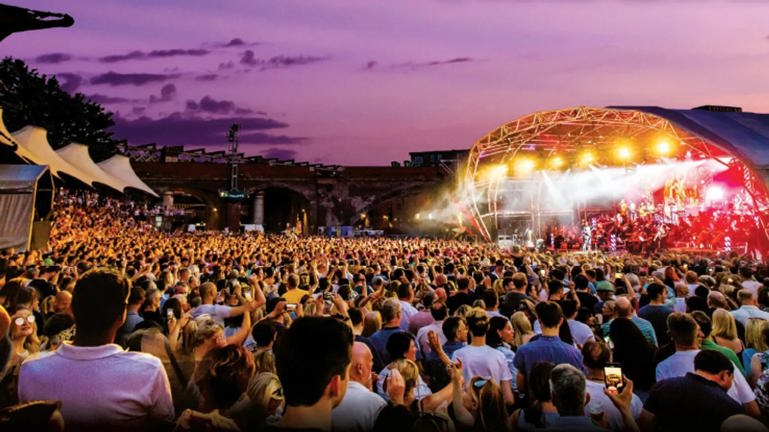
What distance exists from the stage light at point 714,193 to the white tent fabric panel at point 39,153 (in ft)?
91.5

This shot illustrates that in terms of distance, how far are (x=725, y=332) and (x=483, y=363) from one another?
2689mm

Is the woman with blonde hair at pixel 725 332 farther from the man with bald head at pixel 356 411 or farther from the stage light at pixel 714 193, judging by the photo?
the stage light at pixel 714 193

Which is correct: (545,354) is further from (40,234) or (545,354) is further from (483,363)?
(40,234)

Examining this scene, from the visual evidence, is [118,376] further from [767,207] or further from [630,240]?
[630,240]

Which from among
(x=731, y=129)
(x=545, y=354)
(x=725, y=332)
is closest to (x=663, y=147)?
(x=731, y=129)

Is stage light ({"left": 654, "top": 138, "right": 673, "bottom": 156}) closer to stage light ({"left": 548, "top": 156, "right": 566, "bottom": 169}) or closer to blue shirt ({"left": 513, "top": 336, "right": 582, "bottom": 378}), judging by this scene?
stage light ({"left": 548, "top": 156, "right": 566, "bottom": 169})

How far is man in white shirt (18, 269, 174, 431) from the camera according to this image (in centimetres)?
248

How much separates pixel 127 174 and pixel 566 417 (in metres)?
33.0

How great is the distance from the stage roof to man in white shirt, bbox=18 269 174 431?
19.1 meters

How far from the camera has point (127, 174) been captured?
3119 cm

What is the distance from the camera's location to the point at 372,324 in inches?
220

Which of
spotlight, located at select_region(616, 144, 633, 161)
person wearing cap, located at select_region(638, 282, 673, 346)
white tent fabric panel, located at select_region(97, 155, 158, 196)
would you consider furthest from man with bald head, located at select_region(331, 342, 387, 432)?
white tent fabric panel, located at select_region(97, 155, 158, 196)

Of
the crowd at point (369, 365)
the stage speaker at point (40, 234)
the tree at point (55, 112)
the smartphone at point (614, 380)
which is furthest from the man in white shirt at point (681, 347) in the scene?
the tree at point (55, 112)

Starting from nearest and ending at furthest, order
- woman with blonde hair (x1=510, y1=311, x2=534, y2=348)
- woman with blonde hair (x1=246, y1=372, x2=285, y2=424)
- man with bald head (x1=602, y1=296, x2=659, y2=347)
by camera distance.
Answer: woman with blonde hair (x1=246, y1=372, x2=285, y2=424) < woman with blonde hair (x1=510, y1=311, x2=534, y2=348) < man with bald head (x1=602, y1=296, x2=659, y2=347)
